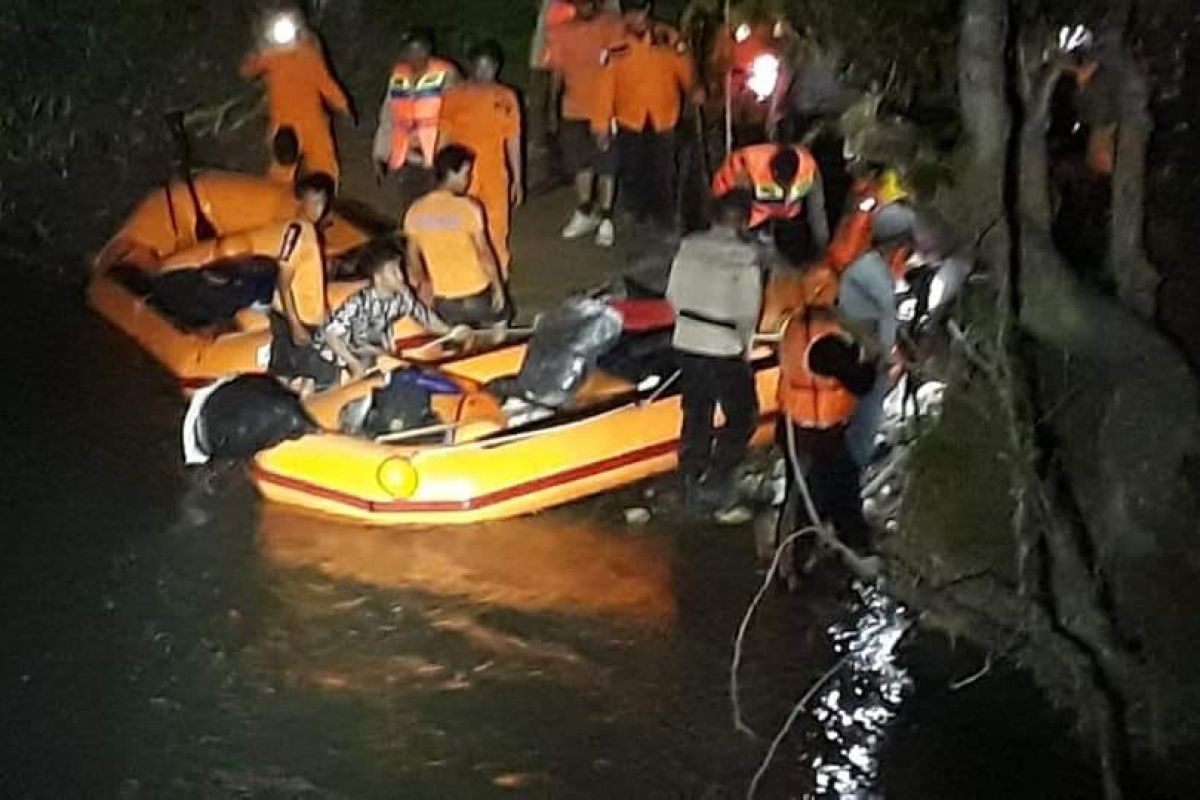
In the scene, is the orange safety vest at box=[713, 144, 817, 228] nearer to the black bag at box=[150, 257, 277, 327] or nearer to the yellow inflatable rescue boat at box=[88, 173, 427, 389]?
the yellow inflatable rescue boat at box=[88, 173, 427, 389]

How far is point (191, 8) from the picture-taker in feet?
58.4

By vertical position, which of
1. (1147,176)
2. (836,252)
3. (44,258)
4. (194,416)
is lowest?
(44,258)

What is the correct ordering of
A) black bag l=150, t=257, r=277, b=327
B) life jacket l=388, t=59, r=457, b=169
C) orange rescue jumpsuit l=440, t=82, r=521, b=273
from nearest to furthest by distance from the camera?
black bag l=150, t=257, r=277, b=327 → orange rescue jumpsuit l=440, t=82, r=521, b=273 → life jacket l=388, t=59, r=457, b=169

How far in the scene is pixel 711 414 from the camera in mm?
10406

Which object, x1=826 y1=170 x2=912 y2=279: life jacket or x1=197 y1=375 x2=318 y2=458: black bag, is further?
x1=197 y1=375 x2=318 y2=458: black bag

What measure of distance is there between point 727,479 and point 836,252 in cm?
117

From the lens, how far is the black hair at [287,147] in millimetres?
13953

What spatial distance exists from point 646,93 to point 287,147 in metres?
2.25

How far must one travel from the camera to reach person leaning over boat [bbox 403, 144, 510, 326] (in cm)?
1156

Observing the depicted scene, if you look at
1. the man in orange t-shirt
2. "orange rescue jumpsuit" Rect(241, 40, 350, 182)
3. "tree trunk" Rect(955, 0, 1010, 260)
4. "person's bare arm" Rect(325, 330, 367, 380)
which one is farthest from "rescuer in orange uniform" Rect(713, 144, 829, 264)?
"orange rescue jumpsuit" Rect(241, 40, 350, 182)

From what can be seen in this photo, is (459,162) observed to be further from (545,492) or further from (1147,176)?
(1147,176)

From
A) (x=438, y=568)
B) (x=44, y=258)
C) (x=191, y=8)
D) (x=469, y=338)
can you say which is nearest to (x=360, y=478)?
(x=438, y=568)

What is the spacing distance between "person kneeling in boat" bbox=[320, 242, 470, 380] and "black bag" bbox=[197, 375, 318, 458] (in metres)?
0.34

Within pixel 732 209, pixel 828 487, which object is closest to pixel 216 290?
pixel 732 209
